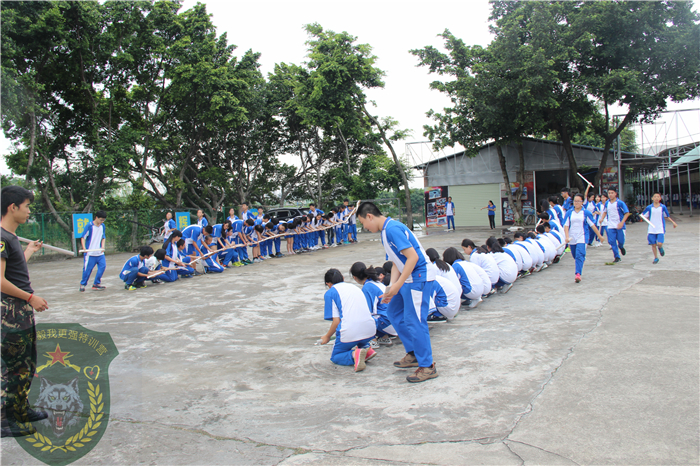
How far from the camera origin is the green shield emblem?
120 inches

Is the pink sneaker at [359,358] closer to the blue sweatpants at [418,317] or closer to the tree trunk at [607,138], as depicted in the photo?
the blue sweatpants at [418,317]

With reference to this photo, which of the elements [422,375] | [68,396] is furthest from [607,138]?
[68,396]

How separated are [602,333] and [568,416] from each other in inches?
90.3

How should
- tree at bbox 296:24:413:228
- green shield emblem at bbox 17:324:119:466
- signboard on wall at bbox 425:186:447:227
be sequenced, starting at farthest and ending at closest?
signboard on wall at bbox 425:186:447:227 < tree at bbox 296:24:413:228 < green shield emblem at bbox 17:324:119:466

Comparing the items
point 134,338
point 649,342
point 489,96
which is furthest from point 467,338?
point 489,96

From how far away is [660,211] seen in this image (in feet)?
31.4

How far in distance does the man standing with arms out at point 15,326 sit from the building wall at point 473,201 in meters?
25.5

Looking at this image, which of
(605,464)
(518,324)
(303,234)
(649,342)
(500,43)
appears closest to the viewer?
(605,464)

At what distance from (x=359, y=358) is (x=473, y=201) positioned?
24.0 m

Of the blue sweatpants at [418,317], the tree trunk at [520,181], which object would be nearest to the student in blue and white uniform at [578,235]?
the blue sweatpants at [418,317]

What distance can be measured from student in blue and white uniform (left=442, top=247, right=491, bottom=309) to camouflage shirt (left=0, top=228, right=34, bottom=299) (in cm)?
502

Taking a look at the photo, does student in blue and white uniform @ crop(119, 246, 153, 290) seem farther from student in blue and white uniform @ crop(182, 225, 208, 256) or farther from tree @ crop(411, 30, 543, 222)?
tree @ crop(411, 30, 543, 222)

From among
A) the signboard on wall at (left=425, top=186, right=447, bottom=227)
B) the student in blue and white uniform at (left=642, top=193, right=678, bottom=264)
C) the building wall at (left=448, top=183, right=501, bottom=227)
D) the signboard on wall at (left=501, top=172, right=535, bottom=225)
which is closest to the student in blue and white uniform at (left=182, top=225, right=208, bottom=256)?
the student in blue and white uniform at (left=642, top=193, right=678, bottom=264)

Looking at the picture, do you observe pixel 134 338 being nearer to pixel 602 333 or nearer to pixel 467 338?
pixel 467 338
